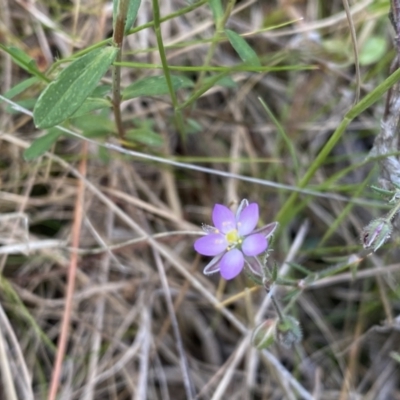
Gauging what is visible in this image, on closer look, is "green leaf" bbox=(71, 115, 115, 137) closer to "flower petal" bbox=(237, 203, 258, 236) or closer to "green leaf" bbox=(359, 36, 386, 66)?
"flower petal" bbox=(237, 203, 258, 236)

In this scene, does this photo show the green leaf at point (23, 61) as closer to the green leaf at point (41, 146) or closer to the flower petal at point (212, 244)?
the green leaf at point (41, 146)

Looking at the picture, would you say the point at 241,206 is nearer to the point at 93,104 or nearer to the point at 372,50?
the point at 93,104

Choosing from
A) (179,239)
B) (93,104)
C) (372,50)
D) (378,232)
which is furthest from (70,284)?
(372,50)

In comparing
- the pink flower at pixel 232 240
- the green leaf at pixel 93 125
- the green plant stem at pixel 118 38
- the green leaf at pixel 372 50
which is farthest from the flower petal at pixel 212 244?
the green leaf at pixel 372 50

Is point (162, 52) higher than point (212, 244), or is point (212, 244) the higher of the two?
point (162, 52)

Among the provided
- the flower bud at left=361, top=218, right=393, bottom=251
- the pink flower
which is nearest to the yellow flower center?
the pink flower

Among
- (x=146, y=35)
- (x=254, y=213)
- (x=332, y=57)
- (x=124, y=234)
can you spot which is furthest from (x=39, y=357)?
(x=332, y=57)
